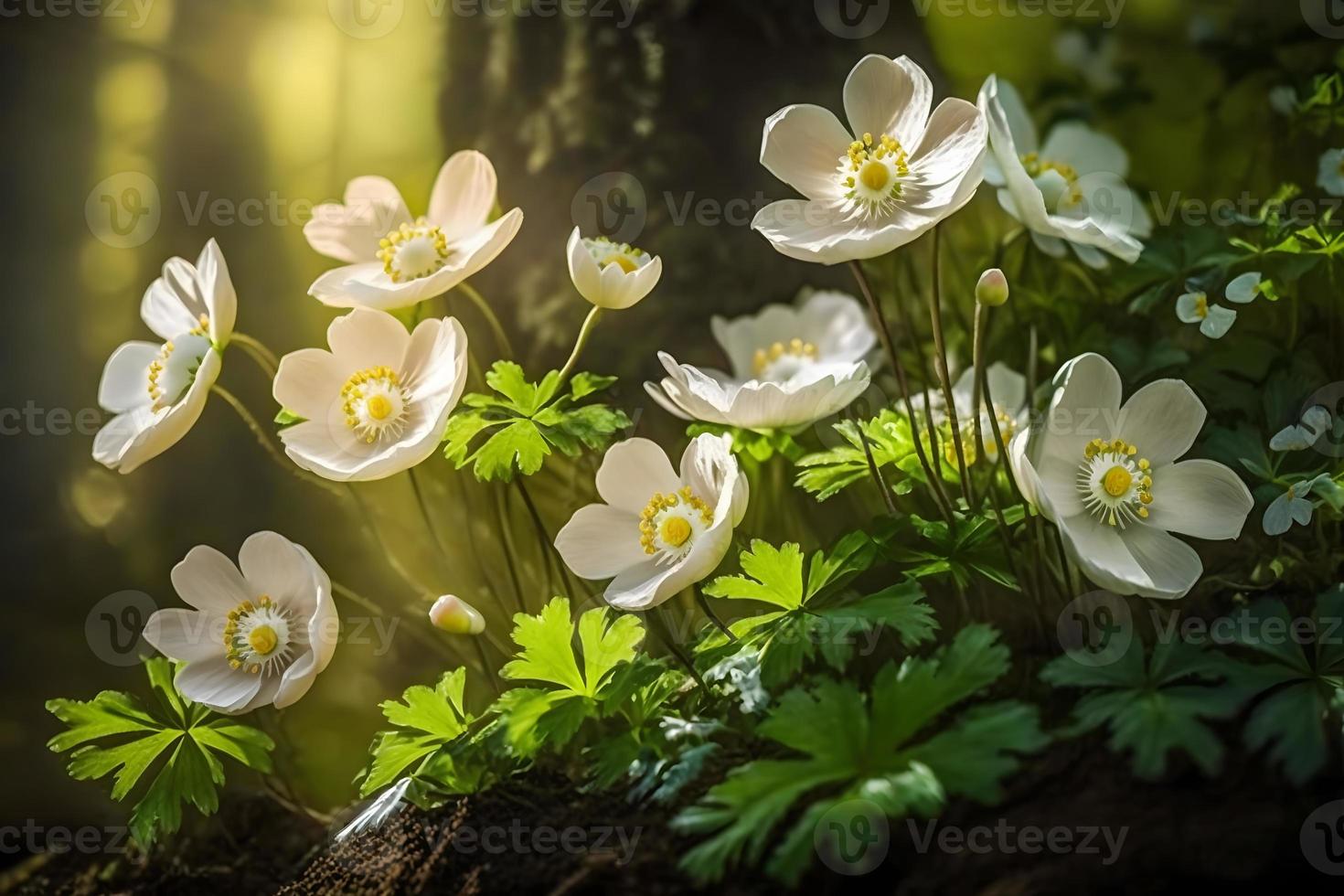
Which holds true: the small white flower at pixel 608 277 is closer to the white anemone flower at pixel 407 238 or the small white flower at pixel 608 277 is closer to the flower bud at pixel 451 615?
the white anemone flower at pixel 407 238

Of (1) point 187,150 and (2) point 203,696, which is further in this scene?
(1) point 187,150

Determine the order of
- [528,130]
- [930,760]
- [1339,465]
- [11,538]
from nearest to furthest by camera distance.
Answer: [930,760] < [1339,465] < [528,130] < [11,538]

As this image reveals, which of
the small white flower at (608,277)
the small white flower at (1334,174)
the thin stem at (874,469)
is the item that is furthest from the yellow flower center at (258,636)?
the small white flower at (1334,174)

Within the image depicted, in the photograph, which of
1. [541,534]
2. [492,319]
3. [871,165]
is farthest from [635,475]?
[871,165]

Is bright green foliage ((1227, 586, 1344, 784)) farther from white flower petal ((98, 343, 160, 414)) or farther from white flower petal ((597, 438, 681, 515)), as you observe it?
white flower petal ((98, 343, 160, 414))

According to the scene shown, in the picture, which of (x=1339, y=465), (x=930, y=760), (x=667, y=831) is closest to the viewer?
(x=930, y=760)

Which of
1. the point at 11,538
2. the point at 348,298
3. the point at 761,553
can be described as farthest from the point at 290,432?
the point at 11,538

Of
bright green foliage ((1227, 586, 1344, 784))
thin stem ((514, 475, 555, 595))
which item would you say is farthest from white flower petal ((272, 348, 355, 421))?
bright green foliage ((1227, 586, 1344, 784))

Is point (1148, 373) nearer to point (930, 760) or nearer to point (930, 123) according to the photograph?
point (930, 123)
